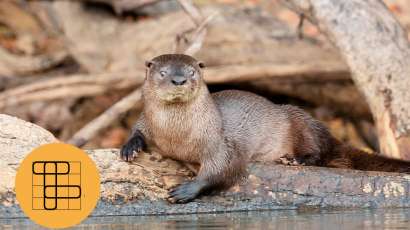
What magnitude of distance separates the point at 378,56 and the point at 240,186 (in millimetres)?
1589

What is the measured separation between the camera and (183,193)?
17.1 feet

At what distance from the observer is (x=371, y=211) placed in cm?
529

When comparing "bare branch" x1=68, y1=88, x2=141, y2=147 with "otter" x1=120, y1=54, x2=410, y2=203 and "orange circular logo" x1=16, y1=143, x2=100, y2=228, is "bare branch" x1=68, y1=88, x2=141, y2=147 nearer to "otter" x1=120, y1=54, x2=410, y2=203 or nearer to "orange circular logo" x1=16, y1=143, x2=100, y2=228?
"otter" x1=120, y1=54, x2=410, y2=203

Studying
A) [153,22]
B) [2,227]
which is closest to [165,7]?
[153,22]

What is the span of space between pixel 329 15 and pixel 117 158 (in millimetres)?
1942

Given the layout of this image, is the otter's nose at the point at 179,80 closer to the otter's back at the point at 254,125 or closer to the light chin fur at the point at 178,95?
the light chin fur at the point at 178,95

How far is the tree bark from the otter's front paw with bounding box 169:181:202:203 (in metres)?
1.70

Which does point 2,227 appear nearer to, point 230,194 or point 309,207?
point 230,194

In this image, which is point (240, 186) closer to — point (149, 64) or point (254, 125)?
point (254, 125)

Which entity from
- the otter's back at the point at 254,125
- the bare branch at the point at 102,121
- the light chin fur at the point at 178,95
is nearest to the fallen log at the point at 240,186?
the otter's back at the point at 254,125

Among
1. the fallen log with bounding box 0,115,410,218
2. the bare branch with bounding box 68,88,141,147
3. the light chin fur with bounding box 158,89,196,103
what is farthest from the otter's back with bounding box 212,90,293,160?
the bare branch with bounding box 68,88,141,147

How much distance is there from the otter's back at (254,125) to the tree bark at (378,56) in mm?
804

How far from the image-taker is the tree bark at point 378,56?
6.43m

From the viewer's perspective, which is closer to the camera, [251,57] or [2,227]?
[2,227]
